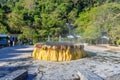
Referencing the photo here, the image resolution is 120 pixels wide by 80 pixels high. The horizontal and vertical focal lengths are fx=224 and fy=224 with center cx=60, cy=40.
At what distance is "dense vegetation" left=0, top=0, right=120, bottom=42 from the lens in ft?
55.9

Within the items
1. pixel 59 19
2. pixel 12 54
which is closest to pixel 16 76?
pixel 12 54

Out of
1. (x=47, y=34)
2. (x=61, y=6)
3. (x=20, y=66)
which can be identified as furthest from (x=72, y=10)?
(x=20, y=66)

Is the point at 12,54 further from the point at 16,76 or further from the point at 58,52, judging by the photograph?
the point at 16,76

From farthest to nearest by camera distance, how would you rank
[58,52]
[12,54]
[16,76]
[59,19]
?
[59,19]
[12,54]
[58,52]
[16,76]

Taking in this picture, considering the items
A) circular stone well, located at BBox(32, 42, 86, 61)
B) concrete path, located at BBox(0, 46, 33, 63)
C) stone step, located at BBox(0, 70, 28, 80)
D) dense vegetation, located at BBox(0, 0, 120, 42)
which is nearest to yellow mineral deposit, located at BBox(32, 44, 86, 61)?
circular stone well, located at BBox(32, 42, 86, 61)

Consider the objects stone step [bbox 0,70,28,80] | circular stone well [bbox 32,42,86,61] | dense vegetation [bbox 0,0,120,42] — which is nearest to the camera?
stone step [bbox 0,70,28,80]

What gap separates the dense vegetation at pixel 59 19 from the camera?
17.0 m

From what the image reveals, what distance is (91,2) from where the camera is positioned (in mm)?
25969

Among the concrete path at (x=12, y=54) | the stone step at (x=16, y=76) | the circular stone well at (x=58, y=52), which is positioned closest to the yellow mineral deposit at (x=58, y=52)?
the circular stone well at (x=58, y=52)

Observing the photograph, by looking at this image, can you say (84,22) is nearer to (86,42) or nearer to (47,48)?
(86,42)

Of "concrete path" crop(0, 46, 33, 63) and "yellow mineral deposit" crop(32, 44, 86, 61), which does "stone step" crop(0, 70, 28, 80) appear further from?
"yellow mineral deposit" crop(32, 44, 86, 61)

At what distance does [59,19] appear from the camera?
22.7 meters

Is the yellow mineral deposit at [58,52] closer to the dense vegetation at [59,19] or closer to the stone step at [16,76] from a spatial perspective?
the stone step at [16,76]

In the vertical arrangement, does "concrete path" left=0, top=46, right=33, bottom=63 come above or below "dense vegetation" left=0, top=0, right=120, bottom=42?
below
